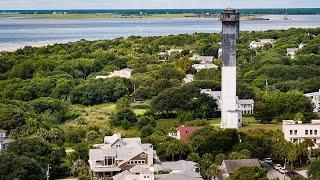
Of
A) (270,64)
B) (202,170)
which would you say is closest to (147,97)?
(270,64)

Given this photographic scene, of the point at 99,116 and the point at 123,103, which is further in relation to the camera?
the point at 123,103

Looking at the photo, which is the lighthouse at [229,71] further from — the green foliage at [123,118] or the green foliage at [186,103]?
the green foliage at [123,118]

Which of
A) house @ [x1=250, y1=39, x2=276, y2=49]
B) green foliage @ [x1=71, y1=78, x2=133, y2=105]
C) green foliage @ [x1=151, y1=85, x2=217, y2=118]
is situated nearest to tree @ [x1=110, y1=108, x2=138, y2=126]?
green foliage @ [x1=151, y1=85, x2=217, y2=118]

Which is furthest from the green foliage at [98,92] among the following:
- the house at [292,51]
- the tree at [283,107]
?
the house at [292,51]

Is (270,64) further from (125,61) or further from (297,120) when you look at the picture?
(297,120)

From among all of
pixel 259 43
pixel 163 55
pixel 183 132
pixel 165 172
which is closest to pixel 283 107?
pixel 183 132

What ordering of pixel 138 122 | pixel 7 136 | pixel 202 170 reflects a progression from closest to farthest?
pixel 202 170
pixel 7 136
pixel 138 122

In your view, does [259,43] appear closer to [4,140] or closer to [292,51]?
[292,51]
